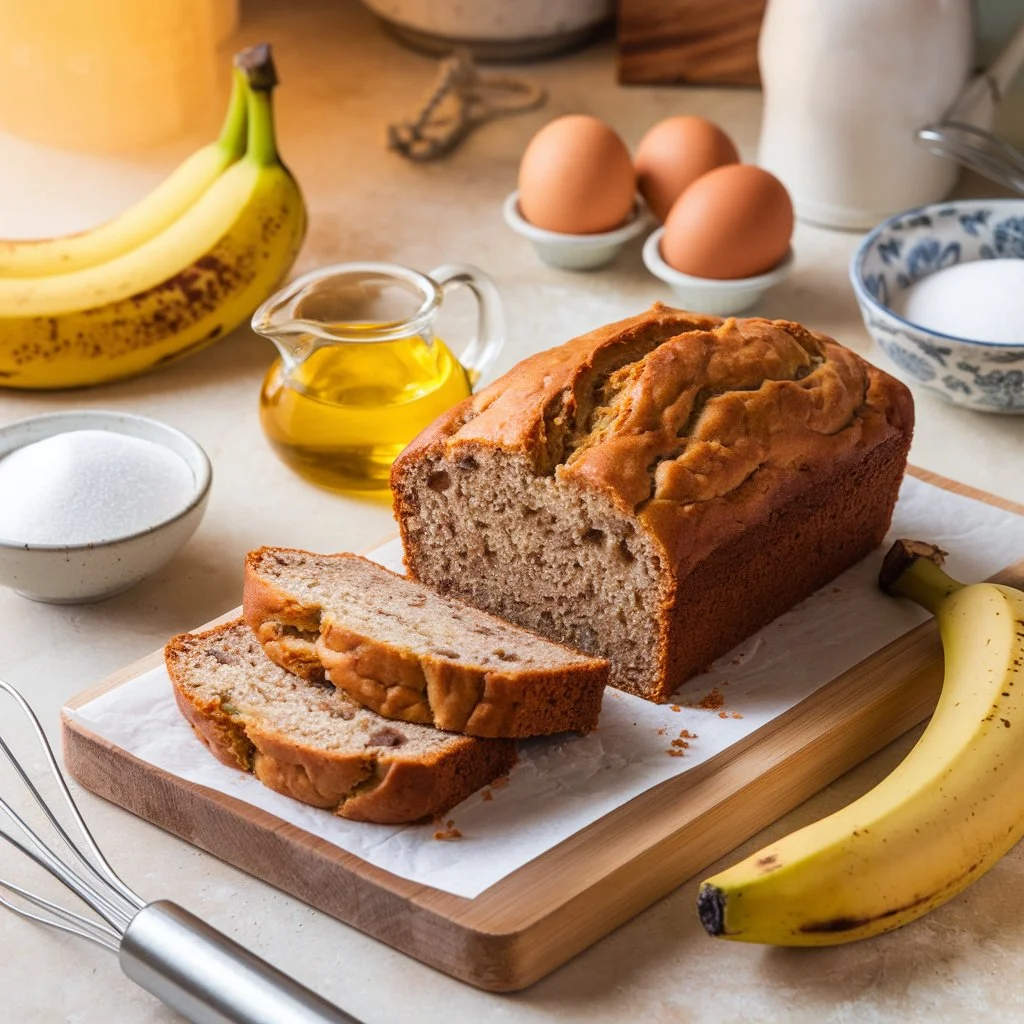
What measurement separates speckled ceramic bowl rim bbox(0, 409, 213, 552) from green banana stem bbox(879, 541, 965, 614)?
897 millimetres

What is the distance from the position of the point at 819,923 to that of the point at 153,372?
1.64 meters

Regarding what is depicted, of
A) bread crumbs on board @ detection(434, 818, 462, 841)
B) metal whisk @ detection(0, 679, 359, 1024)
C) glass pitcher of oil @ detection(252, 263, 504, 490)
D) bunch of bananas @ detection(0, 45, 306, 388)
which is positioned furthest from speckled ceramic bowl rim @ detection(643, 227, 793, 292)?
metal whisk @ detection(0, 679, 359, 1024)

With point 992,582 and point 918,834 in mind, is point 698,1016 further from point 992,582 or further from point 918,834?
point 992,582

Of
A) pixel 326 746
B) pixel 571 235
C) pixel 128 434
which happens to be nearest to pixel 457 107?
Result: pixel 571 235

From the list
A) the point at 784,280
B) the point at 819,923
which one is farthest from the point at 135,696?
the point at 784,280

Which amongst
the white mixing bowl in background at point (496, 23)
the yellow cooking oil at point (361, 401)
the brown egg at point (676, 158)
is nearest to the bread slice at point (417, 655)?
the yellow cooking oil at point (361, 401)

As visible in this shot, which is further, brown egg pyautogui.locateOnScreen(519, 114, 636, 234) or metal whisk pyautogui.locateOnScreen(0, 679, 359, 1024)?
brown egg pyautogui.locateOnScreen(519, 114, 636, 234)

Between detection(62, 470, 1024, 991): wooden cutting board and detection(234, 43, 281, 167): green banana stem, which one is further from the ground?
detection(234, 43, 281, 167): green banana stem

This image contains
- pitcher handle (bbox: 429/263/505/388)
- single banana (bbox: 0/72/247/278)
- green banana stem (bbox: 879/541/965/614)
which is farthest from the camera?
single banana (bbox: 0/72/247/278)

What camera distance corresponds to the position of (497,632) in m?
1.76

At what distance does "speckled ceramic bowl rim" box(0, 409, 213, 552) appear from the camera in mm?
1885

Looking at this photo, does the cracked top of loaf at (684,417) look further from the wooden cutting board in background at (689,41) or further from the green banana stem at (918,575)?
the wooden cutting board in background at (689,41)

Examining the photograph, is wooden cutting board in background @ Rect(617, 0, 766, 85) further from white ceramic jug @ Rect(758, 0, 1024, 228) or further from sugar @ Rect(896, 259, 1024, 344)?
sugar @ Rect(896, 259, 1024, 344)

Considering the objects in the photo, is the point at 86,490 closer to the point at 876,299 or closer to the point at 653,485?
the point at 653,485
